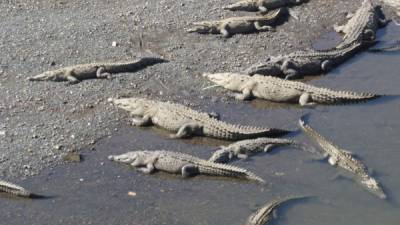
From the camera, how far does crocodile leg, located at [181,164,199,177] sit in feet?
39.8

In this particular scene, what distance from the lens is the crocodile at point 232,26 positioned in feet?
56.4

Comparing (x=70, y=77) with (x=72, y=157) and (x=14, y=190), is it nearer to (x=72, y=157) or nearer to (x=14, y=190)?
(x=72, y=157)

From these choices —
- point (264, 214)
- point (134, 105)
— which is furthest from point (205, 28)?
point (264, 214)

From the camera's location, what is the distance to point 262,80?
14.8 meters

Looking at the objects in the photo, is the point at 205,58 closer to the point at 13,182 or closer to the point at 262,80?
the point at 262,80

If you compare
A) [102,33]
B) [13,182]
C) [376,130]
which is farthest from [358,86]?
[13,182]

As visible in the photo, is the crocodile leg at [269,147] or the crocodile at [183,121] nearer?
the crocodile leg at [269,147]

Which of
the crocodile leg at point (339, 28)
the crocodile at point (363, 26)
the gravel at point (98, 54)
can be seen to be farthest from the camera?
the crocodile leg at point (339, 28)

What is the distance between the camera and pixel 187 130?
43.8 ft

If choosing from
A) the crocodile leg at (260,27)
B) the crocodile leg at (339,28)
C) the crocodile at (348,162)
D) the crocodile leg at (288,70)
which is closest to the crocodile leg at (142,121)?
the crocodile at (348,162)

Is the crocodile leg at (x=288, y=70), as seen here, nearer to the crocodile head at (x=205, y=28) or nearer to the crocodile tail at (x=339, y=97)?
the crocodile tail at (x=339, y=97)

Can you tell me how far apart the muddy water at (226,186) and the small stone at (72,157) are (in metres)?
0.13

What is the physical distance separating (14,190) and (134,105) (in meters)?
3.20

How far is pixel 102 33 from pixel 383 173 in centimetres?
765
